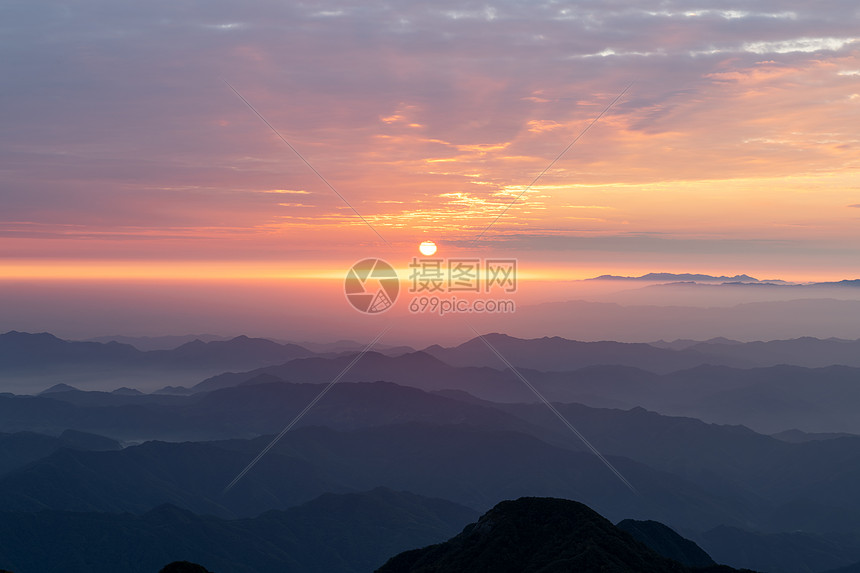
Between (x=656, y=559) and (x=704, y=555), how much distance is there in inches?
2365

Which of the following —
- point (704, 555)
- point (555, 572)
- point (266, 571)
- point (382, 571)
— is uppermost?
point (555, 572)

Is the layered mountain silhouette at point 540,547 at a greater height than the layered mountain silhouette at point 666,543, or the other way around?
the layered mountain silhouette at point 540,547

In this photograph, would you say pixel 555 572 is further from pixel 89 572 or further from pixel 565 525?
pixel 89 572

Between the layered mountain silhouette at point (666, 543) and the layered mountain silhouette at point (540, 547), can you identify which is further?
the layered mountain silhouette at point (666, 543)

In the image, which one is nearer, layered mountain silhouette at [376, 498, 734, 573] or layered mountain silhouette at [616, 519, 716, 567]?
layered mountain silhouette at [376, 498, 734, 573]

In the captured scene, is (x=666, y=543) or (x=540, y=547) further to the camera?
(x=666, y=543)

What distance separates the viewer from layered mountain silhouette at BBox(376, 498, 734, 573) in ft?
259

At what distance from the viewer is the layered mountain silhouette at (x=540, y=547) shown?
78.8 metres

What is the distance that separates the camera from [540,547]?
85.6m

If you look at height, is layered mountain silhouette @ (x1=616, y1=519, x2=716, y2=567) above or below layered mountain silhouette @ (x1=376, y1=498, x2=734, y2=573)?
below

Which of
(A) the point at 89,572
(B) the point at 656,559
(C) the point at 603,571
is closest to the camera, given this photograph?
A: (C) the point at 603,571

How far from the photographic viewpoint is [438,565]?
3465 inches

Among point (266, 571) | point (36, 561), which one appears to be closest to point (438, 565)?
point (266, 571)

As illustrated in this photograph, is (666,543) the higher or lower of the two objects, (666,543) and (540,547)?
the lower
